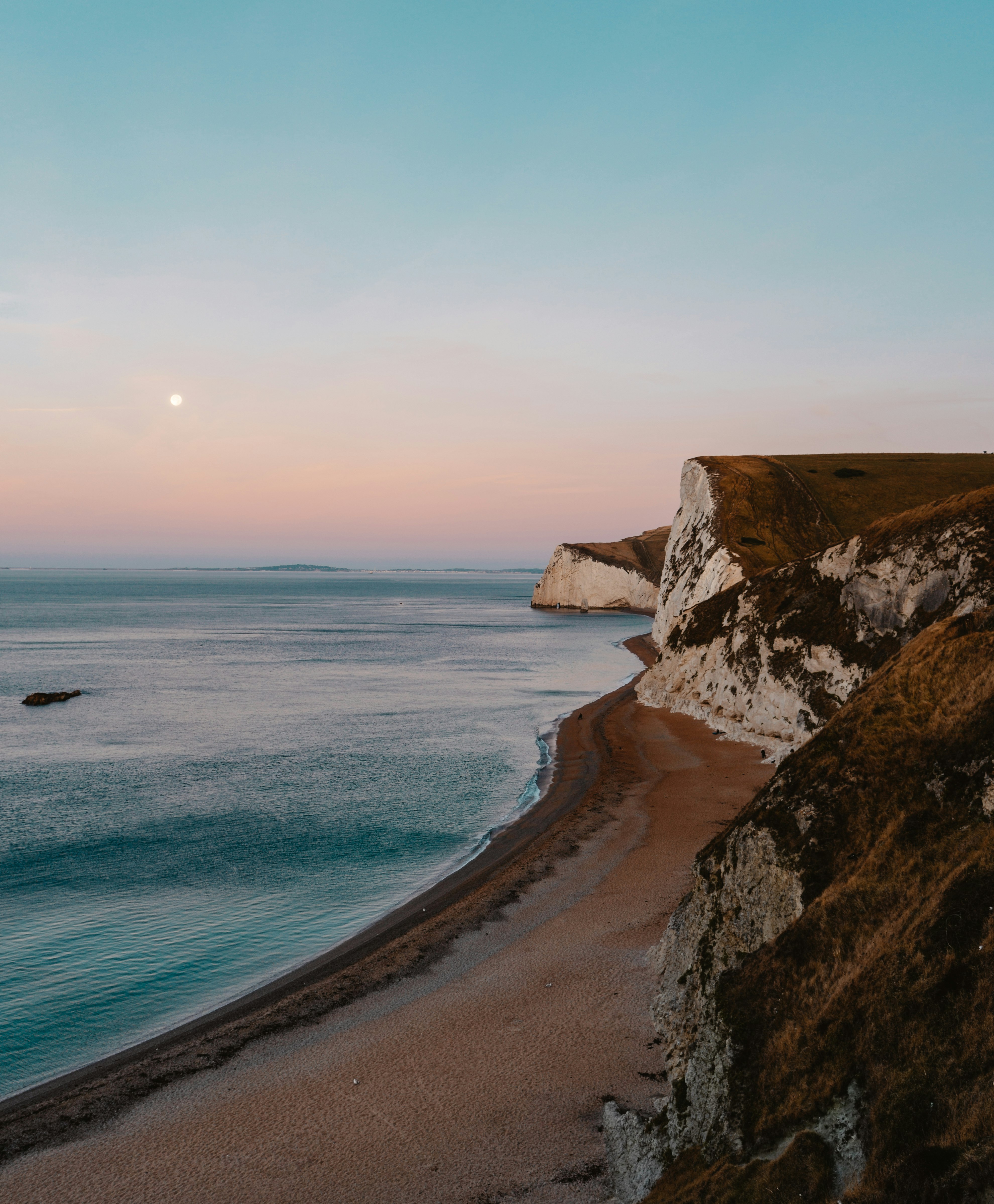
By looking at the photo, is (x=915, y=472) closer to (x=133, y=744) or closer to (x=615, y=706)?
(x=615, y=706)

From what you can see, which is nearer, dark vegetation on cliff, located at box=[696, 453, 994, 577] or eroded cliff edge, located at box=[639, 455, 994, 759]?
eroded cliff edge, located at box=[639, 455, 994, 759]

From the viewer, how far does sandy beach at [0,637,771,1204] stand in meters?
13.7

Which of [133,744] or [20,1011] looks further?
[133,744]

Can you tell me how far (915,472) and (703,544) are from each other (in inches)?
1306

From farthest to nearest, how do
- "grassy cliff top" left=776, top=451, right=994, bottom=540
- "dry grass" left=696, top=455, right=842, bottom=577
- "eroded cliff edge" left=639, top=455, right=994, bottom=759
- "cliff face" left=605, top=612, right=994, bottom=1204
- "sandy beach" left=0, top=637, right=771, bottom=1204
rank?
"grassy cliff top" left=776, top=451, right=994, bottom=540 → "dry grass" left=696, top=455, right=842, bottom=577 → "eroded cliff edge" left=639, top=455, right=994, bottom=759 → "sandy beach" left=0, top=637, right=771, bottom=1204 → "cliff face" left=605, top=612, right=994, bottom=1204

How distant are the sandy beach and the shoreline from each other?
0.22ft

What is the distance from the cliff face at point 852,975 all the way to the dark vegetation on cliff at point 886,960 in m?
0.03

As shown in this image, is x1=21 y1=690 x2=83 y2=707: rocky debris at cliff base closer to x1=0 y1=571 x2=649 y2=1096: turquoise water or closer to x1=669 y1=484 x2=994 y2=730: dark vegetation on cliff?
x1=0 y1=571 x2=649 y2=1096: turquoise water

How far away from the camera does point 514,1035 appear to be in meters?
17.8

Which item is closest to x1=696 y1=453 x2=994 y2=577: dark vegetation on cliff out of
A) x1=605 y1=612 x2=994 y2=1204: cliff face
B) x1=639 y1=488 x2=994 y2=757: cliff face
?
x1=639 y1=488 x2=994 y2=757: cliff face

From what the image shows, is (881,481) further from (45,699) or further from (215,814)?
(45,699)

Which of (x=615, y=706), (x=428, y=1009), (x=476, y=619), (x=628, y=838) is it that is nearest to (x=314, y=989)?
(x=428, y=1009)

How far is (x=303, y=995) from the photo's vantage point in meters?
20.3

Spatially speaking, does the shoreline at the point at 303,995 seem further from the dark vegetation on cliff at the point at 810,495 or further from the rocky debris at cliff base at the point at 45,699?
the rocky debris at cliff base at the point at 45,699
